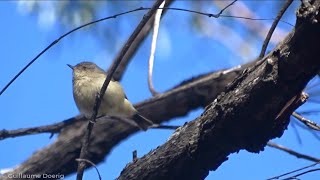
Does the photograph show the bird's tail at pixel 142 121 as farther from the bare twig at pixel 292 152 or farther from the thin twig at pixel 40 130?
the bare twig at pixel 292 152

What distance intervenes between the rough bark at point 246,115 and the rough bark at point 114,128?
168 centimetres

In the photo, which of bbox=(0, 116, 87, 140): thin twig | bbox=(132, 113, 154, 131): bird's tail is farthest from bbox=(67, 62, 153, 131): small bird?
bbox=(0, 116, 87, 140): thin twig

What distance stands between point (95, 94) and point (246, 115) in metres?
1.92

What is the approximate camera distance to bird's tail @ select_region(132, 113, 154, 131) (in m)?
4.34

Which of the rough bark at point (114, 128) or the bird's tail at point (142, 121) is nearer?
the rough bark at point (114, 128)

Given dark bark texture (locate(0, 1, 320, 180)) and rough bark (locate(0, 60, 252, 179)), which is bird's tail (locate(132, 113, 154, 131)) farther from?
dark bark texture (locate(0, 1, 320, 180))

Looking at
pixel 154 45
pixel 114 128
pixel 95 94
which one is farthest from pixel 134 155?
pixel 114 128

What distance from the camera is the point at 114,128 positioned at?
440cm

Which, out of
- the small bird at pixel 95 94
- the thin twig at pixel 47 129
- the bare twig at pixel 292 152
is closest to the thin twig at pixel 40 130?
the thin twig at pixel 47 129

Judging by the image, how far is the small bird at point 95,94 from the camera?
13.3ft

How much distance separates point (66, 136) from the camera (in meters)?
4.25

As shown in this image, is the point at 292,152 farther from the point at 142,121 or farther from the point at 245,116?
the point at 142,121

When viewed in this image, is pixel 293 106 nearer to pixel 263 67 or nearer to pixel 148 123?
pixel 263 67

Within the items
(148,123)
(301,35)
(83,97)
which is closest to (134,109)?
(148,123)
